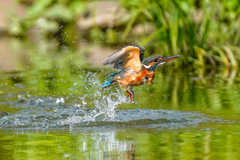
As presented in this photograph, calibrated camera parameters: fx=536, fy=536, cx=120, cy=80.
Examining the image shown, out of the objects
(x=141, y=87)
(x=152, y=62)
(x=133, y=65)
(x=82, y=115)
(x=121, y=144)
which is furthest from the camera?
(x=141, y=87)

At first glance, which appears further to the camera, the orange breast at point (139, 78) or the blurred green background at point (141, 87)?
the orange breast at point (139, 78)

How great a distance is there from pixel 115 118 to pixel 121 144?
133cm

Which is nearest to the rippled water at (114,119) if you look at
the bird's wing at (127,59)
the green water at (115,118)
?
the green water at (115,118)

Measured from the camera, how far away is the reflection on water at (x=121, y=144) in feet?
11.6

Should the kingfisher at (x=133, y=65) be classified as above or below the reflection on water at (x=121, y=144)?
above

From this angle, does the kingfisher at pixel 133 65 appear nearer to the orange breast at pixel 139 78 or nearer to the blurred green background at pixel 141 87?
the orange breast at pixel 139 78

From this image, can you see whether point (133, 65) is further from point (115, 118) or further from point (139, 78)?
point (115, 118)

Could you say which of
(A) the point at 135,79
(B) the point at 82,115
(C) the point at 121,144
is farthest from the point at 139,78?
(C) the point at 121,144

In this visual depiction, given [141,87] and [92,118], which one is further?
[141,87]

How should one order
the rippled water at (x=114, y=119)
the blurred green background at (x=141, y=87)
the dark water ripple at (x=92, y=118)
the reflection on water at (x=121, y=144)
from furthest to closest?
the dark water ripple at (x=92, y=118) → the blurred green background at (x=141, y=87) → the rippled water at (x=114, y=119) → the reflection on water at (x=121, y=144)

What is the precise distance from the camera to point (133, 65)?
5.15 metres

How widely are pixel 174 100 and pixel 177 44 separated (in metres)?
3.14

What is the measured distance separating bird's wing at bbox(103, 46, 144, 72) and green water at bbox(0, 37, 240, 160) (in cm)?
51

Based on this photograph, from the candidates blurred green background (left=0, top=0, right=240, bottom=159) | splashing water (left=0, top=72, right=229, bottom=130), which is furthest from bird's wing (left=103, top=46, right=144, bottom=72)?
blurred green background (left=0, top=0, right=240, bottom=159)
